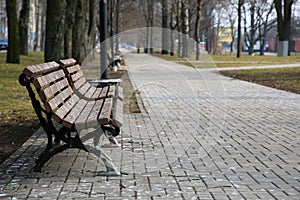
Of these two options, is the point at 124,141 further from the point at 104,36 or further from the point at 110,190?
the point at 104,36

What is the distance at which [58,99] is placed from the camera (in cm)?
647

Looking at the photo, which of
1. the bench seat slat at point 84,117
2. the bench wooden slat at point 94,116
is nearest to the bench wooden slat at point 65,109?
the bench seat slat at point 84,117

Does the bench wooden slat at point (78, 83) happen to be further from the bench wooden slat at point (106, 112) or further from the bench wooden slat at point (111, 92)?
the bench wooden slat at point (106, 112)

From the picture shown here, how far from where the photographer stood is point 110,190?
5371mm

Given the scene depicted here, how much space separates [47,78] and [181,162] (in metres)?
1.72

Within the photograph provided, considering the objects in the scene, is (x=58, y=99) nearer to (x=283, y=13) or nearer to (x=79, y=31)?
(x=79, y=31)

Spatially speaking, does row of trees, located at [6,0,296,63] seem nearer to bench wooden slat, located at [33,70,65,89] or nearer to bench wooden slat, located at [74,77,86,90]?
bench wooden slat, located at [74,77,86,90]

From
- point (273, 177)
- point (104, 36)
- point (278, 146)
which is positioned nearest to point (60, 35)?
point (104, 36)

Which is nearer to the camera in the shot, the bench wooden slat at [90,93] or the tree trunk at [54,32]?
the bench wooden slat at [90,93]

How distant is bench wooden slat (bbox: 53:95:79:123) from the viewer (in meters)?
5.76

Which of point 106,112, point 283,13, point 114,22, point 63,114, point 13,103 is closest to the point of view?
point 63,114

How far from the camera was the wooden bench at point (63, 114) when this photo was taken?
579 centimetres

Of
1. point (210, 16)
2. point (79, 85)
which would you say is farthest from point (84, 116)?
point (210, 16)

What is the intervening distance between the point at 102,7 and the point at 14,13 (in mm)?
17478
